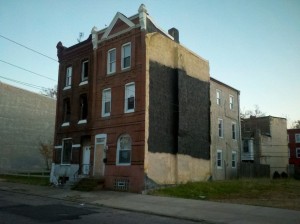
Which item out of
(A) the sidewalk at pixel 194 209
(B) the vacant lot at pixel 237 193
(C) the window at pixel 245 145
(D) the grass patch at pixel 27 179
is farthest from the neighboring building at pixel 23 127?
(C) the window at pixel 245 145

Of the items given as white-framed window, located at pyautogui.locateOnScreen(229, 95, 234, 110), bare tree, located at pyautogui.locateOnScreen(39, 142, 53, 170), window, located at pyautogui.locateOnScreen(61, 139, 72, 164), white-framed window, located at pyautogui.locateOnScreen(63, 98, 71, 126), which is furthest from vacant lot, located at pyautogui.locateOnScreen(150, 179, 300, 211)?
bare tree, located at pyautogui.locateOnScreen(39, 142, 53, 170)

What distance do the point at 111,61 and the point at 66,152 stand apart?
9.04m

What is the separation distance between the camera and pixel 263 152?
134ft

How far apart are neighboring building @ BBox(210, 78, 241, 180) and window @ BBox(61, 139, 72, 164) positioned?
12891 mm

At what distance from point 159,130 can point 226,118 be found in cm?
1321

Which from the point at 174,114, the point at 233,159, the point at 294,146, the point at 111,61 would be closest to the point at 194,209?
the point at 174,114

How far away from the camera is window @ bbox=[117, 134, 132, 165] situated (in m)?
22.6

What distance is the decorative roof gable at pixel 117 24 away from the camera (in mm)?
24092

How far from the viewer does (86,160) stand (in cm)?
2586

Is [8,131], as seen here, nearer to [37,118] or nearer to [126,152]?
[37,118]

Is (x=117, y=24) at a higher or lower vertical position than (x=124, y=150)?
higher

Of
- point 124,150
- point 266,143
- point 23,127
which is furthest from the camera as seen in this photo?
point 23,127

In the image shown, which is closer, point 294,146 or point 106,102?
point 106,102

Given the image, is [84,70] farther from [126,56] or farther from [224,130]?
[224,130]
